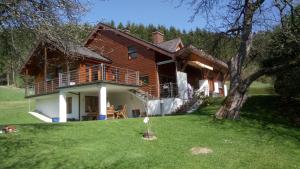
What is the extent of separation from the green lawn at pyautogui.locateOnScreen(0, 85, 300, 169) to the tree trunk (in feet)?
1.76

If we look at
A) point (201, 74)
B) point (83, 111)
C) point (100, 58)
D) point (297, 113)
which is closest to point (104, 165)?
point (297, 113)

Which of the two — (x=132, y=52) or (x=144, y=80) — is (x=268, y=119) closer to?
(x=144, y=80)

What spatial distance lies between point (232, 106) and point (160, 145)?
625 cm

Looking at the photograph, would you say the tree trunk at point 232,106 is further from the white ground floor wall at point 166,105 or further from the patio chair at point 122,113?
the patio chair at point 122,113

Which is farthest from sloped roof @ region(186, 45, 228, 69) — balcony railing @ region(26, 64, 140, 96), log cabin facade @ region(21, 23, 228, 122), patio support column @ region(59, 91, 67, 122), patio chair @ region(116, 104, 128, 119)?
patio support column @ region(59, 91, 67, 122)

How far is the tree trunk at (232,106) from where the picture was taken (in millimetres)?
17422

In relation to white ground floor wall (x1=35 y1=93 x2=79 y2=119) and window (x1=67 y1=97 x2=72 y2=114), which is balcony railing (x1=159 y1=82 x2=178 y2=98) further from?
window (x1=67 y1=97 x2=72 y2=114)

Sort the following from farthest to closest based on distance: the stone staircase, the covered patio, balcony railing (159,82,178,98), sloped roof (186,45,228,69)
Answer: the stone staircase → balcony railing (159,82,178,98) → the covered patio → sloped roof (186,45,228,69)

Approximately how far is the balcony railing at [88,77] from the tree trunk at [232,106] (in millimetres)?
10035

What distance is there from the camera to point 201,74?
3425cm

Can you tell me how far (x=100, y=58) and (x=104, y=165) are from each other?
2139cm

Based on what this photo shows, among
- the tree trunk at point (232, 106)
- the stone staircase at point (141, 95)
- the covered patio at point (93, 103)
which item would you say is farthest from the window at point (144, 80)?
the tree trunk at point (232, 106)

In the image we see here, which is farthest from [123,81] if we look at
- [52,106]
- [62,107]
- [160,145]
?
[160,145]

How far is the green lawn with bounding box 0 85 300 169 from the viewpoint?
1051 centimetres
